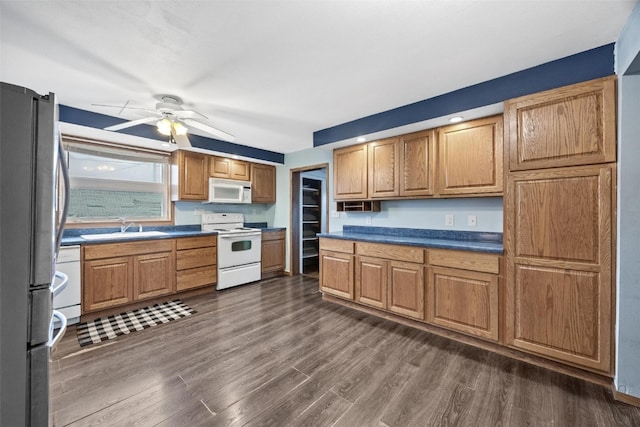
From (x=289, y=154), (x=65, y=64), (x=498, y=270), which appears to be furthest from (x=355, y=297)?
(x=65, y=64)

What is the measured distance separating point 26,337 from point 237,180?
3.74m

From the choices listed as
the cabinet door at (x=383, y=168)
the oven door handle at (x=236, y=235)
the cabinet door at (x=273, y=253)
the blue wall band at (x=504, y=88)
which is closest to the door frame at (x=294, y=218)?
the cabinet door at (x=273, y=253)

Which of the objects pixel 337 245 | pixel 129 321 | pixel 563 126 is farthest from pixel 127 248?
pixel 563 126

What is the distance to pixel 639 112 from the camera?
1.62 metres

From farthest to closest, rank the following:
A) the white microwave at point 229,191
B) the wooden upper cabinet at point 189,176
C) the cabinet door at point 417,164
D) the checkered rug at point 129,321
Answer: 1. the white microwave at point 229,191
2. the wooden upper cabinet at point 189,176
3. the cabinet door at point 417,164
4. the checkered rug at point 129,321

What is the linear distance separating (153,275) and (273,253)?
1949 mm

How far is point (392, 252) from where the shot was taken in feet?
9.41

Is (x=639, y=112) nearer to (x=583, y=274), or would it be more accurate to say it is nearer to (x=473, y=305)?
(x=583, y=274)

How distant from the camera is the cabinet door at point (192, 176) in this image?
12.5ft

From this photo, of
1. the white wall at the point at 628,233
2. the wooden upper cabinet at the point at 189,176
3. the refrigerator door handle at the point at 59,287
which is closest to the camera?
the refrigerator door handle at the point at 59,287

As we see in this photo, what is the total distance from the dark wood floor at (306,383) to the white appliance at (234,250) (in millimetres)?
1301

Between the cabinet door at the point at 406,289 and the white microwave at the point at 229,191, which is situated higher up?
the white microwave at the point at 229,191

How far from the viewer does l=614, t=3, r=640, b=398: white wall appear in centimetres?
162

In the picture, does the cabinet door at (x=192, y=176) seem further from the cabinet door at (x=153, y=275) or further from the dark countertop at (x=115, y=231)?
the cabinet door at (x=153, y=275)
